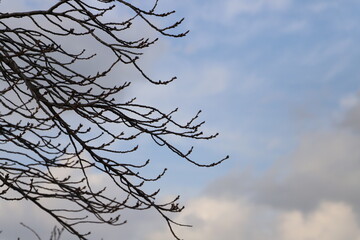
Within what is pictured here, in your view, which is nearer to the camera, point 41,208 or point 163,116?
point 41,208

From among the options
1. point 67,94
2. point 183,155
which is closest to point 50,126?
point 67,94

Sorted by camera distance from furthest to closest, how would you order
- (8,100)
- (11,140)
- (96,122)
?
1. (8,100)
2. (96,122)
3. (11,140)

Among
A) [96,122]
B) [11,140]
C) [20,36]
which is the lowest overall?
[11,140]

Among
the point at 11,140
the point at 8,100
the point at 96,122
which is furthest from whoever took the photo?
the point at 8,100

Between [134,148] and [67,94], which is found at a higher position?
[67,94]

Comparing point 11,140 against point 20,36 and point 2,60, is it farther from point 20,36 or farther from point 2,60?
point 20,36

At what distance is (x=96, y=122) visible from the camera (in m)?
7.02

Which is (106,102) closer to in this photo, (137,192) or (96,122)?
(96,122)

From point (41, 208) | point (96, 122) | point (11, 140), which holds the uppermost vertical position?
point (96, 122)

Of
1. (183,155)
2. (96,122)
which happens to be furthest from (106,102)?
(183,155)

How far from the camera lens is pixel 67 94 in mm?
7074

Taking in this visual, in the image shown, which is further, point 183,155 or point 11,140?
point 183,155

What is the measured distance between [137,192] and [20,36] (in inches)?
87.0

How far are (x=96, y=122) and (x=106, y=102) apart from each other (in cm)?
25
